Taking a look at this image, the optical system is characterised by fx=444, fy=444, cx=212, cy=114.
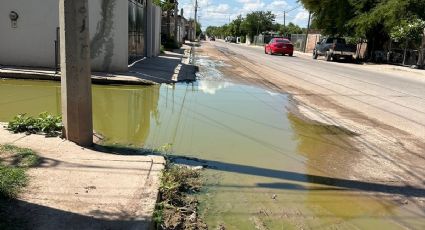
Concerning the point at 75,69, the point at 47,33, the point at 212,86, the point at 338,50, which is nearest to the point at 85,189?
the point at 75,69

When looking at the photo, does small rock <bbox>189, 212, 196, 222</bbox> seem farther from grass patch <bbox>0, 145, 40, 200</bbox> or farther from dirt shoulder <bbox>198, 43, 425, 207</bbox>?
dirt shoulder <bbox>198, 43, 425, 207</bbox>

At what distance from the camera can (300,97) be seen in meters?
12.5

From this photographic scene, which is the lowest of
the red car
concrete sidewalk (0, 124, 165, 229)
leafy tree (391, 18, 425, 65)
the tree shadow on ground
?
the tree shadow on ground

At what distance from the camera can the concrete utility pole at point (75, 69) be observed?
5.75 meters

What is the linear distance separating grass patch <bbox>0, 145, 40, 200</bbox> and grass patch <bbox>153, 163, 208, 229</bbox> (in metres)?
1.35

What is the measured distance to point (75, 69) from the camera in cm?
583

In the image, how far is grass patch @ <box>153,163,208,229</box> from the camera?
4078 millimetres

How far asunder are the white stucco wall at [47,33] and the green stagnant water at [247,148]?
2.37 m

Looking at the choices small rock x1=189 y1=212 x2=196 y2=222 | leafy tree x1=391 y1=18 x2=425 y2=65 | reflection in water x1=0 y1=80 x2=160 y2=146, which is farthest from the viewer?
leafy tree x1=391 y1=18 x2=425 y2=65

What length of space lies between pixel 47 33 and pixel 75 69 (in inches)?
366

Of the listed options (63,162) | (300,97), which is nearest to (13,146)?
(63,162)

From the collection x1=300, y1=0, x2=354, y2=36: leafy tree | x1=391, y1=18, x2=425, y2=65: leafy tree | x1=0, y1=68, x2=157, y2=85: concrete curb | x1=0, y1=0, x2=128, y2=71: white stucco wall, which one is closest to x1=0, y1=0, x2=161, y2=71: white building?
x1=0, y1=0, x2=128, y2=71: white stucco wall

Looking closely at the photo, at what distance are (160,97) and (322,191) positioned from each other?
6853 mm

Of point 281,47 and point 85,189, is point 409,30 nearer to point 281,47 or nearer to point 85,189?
point 281,47
